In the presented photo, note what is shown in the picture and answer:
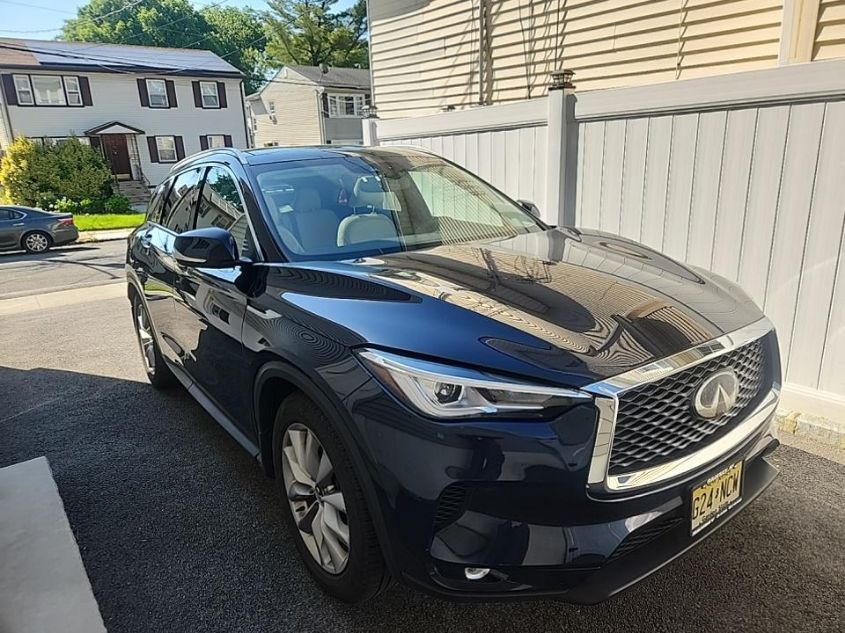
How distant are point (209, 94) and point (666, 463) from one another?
110 ft

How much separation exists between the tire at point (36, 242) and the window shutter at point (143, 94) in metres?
17.3

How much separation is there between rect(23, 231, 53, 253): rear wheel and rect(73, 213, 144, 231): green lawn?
4281 mm

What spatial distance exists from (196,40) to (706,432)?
6559 centimetres

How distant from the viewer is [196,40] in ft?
187

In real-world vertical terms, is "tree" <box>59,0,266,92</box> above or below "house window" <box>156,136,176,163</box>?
above

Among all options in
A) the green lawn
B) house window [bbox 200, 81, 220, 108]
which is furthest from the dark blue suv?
house window [bbox 200, 81, 220, 108]

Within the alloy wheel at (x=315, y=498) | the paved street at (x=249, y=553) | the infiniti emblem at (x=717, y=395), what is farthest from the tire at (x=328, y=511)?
the infiniti emblem at (x=717, y=395)

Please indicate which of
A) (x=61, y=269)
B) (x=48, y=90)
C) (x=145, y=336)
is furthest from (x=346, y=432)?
(x=48, y=90)

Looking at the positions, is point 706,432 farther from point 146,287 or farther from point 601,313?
point 146,287

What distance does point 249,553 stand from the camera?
2.58 meters

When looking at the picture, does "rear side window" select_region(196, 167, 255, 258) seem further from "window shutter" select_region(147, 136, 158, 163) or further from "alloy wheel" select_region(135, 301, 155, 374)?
"window shutter" select_region(147, 136, 158, 163)

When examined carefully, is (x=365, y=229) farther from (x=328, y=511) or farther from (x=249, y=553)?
(x=249, y=553)

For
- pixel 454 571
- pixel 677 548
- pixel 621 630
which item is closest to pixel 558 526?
pixel 454 571

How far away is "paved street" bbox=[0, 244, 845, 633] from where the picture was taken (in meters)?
2.15
